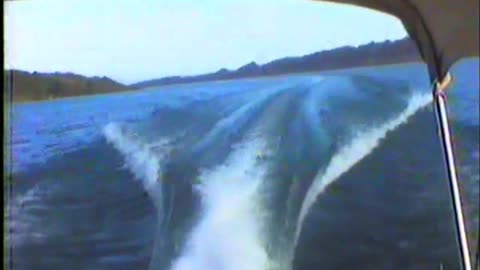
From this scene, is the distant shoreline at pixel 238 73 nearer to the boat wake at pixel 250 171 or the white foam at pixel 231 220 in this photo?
the boat wake at pixel 250 171

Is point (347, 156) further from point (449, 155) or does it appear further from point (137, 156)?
point (137, 156)

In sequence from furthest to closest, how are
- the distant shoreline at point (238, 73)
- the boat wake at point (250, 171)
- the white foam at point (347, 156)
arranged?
1. the white foam at point (347, 156)
2. the boat wake at point (250, 171)
3. the distant shoreline at point (238, 73)

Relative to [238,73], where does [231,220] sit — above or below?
below

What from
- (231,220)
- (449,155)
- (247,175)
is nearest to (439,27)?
(449,155)

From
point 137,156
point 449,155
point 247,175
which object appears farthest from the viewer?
point 449,155

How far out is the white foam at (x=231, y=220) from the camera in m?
2.09

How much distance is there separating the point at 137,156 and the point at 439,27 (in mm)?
1010

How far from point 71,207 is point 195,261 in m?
0.35

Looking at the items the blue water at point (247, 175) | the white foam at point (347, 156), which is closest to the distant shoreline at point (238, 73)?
the blue water at point (247, 175)

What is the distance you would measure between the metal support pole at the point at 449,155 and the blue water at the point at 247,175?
23 mm

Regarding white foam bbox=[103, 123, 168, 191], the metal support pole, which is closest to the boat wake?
white foam bbox=[103, 123, 168, 191]

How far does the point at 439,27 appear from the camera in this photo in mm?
2434

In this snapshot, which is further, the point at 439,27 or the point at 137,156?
the point at 439,27

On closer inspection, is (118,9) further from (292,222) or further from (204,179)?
(292,222)
